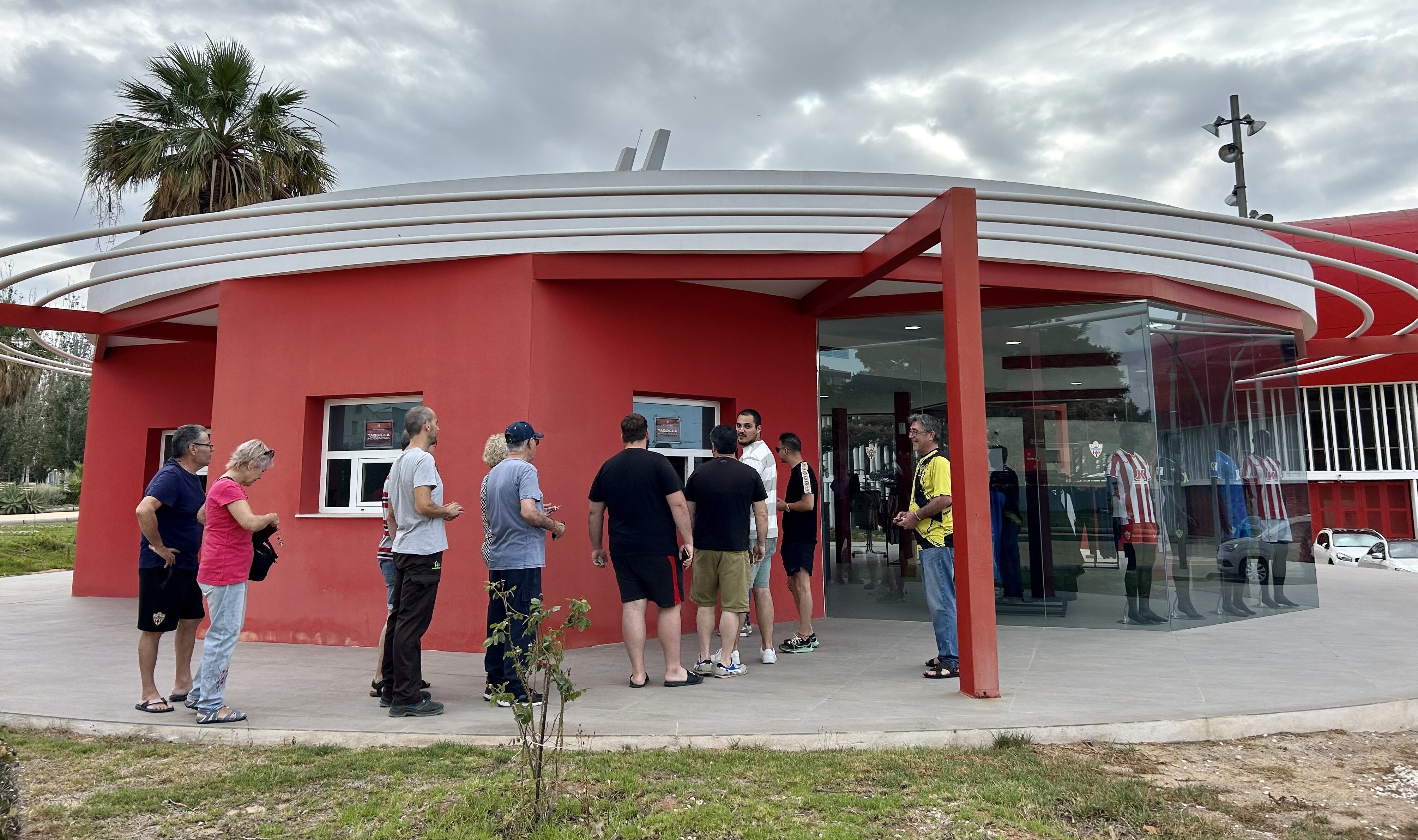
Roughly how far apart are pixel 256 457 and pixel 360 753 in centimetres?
179

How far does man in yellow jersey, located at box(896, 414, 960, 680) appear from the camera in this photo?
5547 mm

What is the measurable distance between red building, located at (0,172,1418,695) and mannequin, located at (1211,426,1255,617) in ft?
0.18

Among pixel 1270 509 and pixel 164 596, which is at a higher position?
pixel 1270 509

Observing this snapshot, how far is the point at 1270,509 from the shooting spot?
8750 mm

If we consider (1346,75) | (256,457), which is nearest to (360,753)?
(256,457)

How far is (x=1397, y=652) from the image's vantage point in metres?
6.45

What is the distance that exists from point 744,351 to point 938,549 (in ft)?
10.7

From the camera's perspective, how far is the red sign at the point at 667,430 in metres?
Answer: 7.87

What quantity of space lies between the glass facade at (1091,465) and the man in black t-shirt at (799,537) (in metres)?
1.91

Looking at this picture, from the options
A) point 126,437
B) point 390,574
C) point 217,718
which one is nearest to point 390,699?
point 390,574

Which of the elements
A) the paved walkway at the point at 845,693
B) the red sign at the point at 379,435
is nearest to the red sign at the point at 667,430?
the paved walkway at the point at 845,693

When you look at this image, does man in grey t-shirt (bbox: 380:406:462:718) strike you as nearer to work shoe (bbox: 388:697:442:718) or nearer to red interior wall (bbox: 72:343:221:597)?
work shoe (bbox: 388:697:442:718)

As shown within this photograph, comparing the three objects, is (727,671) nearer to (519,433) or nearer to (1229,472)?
(519,433)

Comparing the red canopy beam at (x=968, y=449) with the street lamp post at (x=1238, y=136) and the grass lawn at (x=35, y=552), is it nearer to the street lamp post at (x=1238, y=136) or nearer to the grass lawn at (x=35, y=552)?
the street lamp post at (x=1238, y=136)
